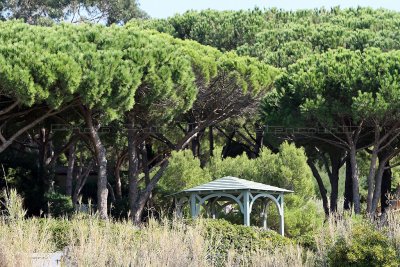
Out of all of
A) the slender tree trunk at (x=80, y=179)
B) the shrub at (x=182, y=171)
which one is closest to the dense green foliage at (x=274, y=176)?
the shrub at (x=182, y=171)

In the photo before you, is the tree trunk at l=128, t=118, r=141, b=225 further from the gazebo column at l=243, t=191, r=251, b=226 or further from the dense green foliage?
the gazebo column at l=243, t=191, r=251, b=226

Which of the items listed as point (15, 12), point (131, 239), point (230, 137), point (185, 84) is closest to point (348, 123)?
point (185, 84)

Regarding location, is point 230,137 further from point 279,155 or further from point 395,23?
point 279,155

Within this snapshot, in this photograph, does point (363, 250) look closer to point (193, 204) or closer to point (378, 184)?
point (193, 204)

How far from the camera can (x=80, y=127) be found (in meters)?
20.2

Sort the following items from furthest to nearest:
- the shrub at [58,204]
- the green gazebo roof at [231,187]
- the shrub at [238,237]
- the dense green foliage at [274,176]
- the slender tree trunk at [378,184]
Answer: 1. the slender tree trunk at [378,184]
2. the shrub at [58,204]
3. the dense green foliage at [274,176]
4. the green gazebo roof at [231,187]
5. the shrub at [238,237]

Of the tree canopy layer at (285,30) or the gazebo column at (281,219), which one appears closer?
the gazebo column at (281,219)

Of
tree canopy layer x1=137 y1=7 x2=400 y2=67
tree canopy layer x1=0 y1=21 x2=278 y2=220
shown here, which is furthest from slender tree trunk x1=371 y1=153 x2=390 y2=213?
tree canopy layer x1=0 y1=21 x2=278 y2=220

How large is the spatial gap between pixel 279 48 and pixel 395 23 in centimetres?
420

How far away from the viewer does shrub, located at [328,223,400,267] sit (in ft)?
30.2

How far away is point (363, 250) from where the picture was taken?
942 centimetres

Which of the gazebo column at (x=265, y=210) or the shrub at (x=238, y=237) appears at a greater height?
the gazebo column at (x=265, y=210)

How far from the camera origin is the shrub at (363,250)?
9.20m

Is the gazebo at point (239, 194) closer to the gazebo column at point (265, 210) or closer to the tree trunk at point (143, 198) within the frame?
the gazebo column at point (265, 210)
